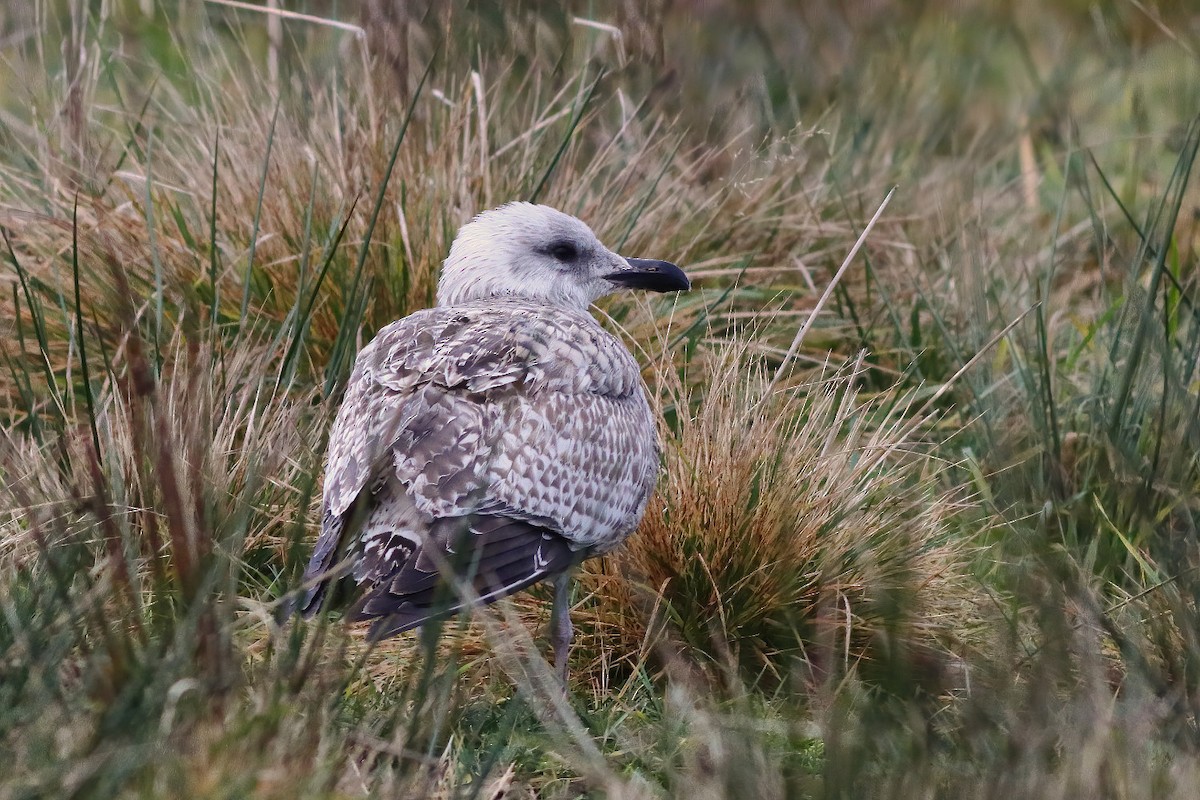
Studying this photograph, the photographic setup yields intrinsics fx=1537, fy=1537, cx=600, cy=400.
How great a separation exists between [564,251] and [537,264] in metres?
0.10

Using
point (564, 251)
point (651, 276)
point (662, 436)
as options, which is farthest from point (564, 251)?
point (662, 436)

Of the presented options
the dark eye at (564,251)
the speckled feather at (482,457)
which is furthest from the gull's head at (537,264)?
the speckled feather at (482,457)

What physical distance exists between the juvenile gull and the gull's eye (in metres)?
0.34

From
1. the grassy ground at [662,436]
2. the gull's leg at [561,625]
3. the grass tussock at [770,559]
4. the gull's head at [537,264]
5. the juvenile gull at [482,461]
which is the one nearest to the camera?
the grassy ground at [662,436]

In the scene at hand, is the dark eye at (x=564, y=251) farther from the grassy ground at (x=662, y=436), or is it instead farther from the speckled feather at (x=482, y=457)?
the speckled feather at (x=482, y=457)

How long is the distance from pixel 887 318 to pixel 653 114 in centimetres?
142

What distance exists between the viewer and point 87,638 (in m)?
3.33

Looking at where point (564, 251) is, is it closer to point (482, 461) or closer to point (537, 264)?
point (537, 264)

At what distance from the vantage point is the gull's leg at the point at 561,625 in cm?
401

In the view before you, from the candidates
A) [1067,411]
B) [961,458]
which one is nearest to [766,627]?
[961,458]

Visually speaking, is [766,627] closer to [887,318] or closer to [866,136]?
[887,318]

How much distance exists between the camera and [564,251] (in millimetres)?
4840

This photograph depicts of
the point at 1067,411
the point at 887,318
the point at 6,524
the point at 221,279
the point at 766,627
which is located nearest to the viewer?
the point at 6,524

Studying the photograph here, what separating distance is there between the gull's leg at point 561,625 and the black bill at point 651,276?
116 cm
